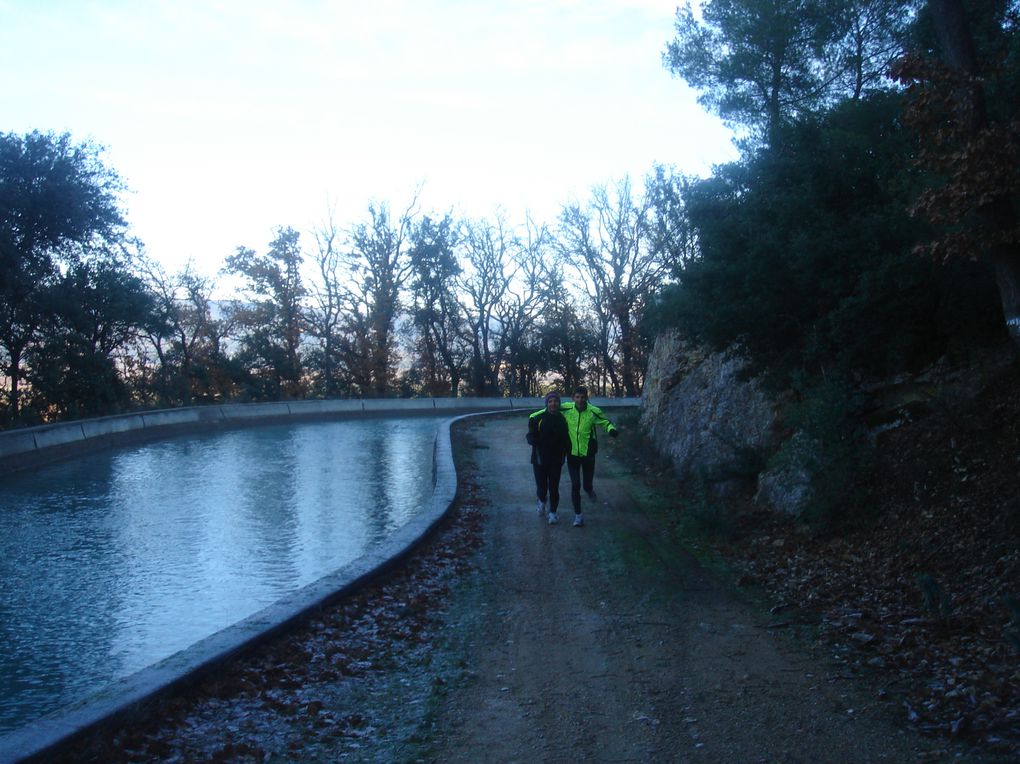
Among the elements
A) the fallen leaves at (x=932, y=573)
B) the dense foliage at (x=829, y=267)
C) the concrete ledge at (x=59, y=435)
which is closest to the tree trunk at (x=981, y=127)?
the fallen leaves at (x=932, y=573)

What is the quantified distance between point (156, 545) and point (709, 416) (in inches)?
342

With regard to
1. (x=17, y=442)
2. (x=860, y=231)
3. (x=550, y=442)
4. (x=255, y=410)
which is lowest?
(x=550, y=442)

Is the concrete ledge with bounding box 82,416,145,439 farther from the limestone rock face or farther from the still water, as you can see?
the limestone rock face

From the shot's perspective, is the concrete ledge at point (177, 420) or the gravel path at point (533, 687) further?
the concrete ledge at point (177, 420)

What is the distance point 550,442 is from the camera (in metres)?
11.9

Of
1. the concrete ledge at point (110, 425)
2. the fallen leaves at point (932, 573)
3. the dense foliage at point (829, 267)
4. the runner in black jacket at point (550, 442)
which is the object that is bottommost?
the fallen leaves at point (932, 573)

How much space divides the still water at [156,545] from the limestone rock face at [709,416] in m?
4.39

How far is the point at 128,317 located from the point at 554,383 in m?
27.5

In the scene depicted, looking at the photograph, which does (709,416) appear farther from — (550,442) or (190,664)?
(190,664)

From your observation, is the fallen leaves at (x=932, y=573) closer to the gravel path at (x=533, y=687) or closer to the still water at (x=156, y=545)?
the gravel path at (x=533, y=687)

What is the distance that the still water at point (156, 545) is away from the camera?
6.91 metres

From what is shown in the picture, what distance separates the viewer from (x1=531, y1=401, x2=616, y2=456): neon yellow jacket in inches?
488

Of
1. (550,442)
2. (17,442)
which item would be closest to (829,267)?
(550,442)

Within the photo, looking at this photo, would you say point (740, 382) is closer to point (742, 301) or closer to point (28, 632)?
point (742, 301)
